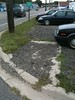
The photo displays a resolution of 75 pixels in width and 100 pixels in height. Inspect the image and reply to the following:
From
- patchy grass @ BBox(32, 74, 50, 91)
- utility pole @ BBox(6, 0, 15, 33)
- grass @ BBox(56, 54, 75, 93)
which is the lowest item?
patchy grass @ BBox(32, 74, 50, 91)

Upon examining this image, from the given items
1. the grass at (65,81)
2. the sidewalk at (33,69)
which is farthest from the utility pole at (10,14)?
the grass at (65,81)

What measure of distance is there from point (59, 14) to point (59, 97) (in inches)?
640

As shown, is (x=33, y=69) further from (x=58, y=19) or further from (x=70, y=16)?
(x=70, y=16)

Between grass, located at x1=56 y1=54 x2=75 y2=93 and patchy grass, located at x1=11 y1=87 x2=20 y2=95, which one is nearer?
grass, located at x1=56 y1=54 x2=75 y2=93

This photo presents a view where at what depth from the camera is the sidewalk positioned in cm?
487

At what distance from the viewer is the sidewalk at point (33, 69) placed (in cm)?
487

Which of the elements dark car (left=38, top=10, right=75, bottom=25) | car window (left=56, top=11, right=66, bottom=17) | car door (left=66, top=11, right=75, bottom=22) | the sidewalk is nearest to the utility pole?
the sidewalk

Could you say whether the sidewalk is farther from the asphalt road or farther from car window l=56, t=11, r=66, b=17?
car window l=56, t=11, r=66, b=17

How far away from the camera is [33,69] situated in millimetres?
6184

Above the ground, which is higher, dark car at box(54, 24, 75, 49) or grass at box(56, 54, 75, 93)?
dark car at box(54, 24, 75, 49)

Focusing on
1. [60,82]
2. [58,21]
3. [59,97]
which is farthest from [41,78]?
[58,21]

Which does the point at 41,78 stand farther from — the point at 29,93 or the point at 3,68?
the point at 3,68

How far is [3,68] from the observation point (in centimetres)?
662

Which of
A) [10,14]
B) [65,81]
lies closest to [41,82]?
[65,81]
